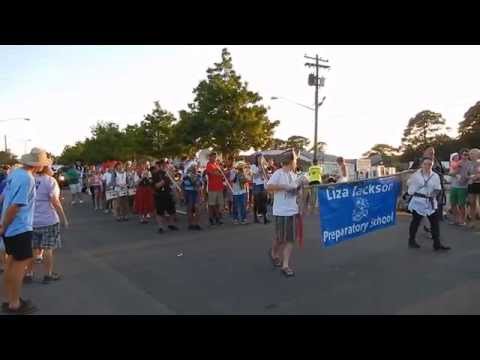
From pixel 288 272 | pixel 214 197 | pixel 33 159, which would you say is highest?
pixel 33 159

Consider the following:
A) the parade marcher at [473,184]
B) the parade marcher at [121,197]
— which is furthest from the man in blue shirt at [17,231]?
the parade marcher at [473,184]

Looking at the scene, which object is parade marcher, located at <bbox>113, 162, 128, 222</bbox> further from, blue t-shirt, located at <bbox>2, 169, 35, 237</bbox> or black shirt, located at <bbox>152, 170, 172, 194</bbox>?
blue t-shirt, located at <bbox>2, 169, 35, 237</bbox>

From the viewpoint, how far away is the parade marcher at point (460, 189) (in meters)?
10.1

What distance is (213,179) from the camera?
36.0 ft

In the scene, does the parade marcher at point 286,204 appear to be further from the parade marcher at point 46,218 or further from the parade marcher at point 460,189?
the parade marcher at point 460,189

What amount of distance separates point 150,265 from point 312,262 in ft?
8.73

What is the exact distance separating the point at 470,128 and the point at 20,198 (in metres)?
70.6

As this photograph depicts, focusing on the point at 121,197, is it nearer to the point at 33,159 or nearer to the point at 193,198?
the point at 193,198

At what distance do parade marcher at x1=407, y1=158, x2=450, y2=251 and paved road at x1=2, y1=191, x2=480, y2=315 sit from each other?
0.40m

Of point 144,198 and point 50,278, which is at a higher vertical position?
point 144,198

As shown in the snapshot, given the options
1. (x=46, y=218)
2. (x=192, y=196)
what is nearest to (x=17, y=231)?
(x=46, y=218)

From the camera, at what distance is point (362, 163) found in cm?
3077

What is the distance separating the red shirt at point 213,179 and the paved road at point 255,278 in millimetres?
1912
